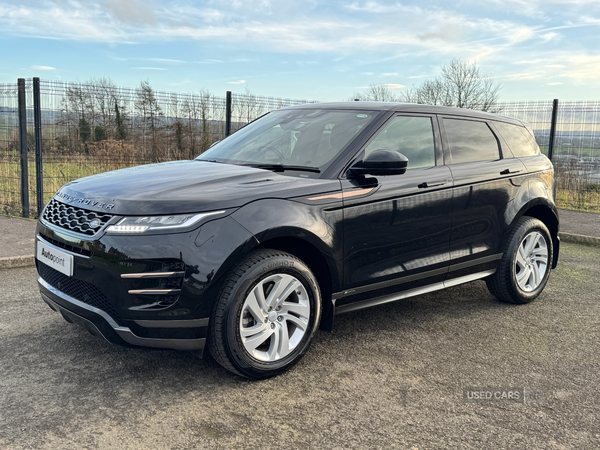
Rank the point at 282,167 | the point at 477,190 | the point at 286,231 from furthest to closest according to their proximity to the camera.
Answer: the point at 477,190 → the point at 282,167 → the point at 286,231

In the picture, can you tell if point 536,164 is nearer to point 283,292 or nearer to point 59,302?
point 283,292

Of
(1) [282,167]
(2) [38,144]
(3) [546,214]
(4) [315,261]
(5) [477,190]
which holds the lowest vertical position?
(4) [315,261]

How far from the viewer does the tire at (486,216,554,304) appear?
16.7 ft

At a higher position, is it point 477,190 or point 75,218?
point 477,190

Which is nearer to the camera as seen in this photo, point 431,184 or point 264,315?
point 264,315

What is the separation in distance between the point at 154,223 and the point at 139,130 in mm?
8944

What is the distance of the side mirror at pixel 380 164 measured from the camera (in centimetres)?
379

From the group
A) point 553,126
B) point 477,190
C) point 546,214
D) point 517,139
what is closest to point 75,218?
point 477,190

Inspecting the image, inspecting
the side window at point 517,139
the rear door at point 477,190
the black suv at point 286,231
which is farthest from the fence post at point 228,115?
the rear door at point 477,190

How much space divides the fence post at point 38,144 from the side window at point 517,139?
7.37 meters

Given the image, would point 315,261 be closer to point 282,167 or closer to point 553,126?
point 282,167

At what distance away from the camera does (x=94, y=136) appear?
1110 centimetres

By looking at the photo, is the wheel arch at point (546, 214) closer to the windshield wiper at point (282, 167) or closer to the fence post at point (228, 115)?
the windshield wiper at point (282, 167)

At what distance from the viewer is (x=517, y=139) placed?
18.0ft
